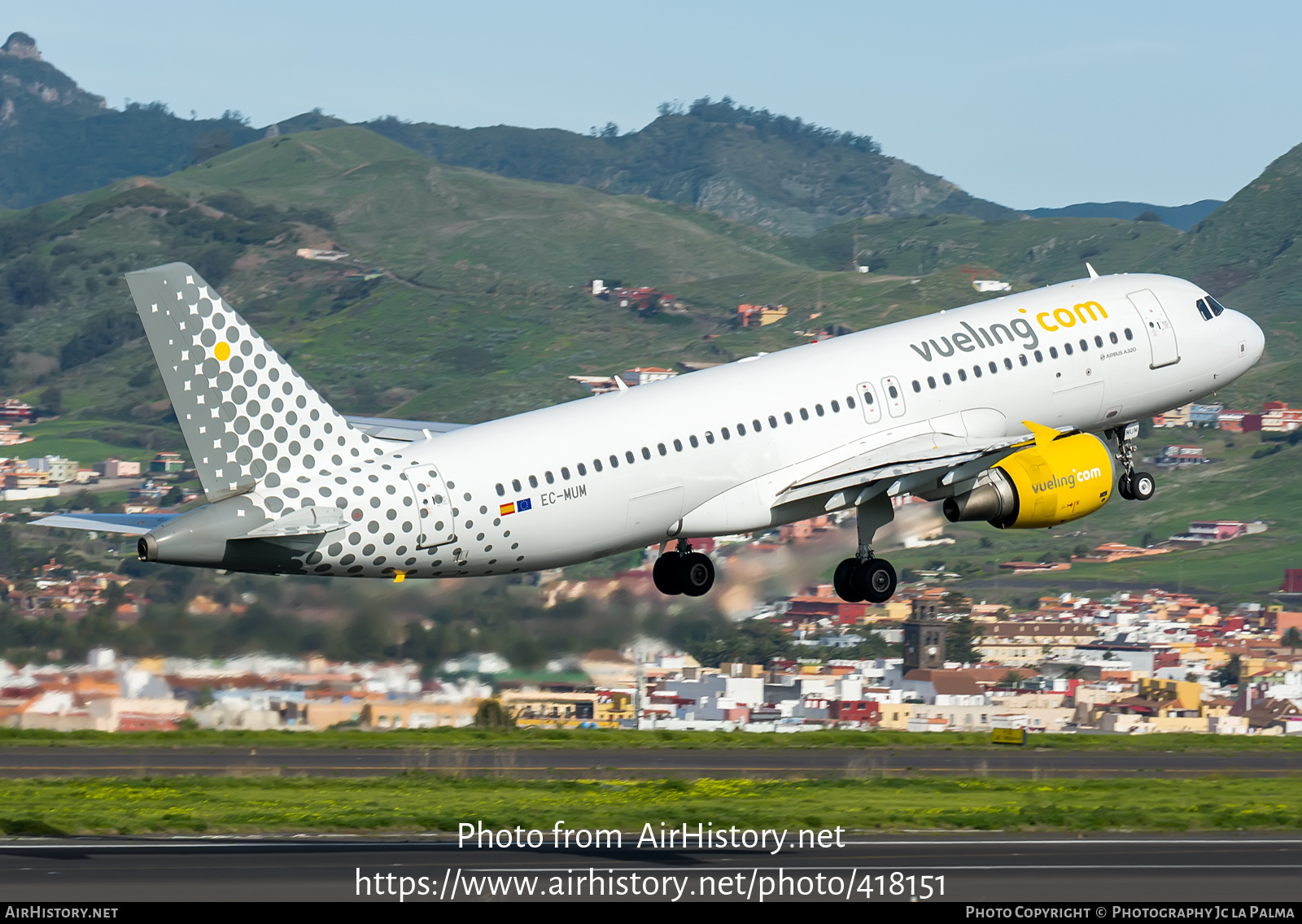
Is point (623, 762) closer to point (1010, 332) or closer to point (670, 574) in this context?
point (670, 574)

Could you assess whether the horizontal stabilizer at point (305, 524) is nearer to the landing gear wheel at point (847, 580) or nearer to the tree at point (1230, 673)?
the landing gear wheel at point (847, 580)

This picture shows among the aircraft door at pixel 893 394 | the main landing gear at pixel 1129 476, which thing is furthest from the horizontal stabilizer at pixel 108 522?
the main landing gear at pixel 1129 476

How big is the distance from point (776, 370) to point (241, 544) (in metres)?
13.8

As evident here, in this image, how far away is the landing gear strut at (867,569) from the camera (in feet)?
157

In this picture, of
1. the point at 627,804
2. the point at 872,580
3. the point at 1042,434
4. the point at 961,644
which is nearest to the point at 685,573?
the point at 872,580

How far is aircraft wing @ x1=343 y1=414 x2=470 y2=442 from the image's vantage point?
157 feet

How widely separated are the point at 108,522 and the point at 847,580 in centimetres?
1858

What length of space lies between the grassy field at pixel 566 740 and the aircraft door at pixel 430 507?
23.6 m

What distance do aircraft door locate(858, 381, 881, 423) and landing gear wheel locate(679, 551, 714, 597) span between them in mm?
5805

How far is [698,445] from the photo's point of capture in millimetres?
44312

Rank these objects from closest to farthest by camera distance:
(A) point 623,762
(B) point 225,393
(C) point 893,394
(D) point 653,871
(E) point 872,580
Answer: (D) point 653,871, (B) point 225,393, (C) point 893,394, (E) point 872,580, (A) point 623,762

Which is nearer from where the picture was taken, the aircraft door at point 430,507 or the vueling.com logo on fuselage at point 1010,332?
the aircraft door at point 430,507

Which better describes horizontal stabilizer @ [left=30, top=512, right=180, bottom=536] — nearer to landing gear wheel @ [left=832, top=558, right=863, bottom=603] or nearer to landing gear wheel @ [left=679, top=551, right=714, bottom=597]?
landing gear wheel @ [left=679, top=551, right=714, bottom=597]

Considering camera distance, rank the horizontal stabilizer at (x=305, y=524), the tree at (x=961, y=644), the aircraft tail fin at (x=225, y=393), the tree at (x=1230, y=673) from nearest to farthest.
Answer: the aircraft tail fin at (x=225, y=393)
the horizontal stabilizer at (x=305, y=524)
the tree at (x=961, y=644)
the tree at (x=1230, y=673)
